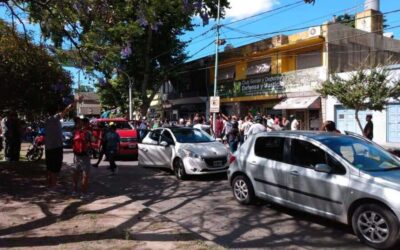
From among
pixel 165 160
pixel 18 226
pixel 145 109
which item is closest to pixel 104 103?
pixel 145 109

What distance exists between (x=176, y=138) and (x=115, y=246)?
7940 millimetres

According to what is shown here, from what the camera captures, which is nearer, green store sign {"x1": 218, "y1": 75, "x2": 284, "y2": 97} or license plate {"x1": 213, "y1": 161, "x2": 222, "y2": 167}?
license plate {"x1": 213, "y1": 161, "x2": 222, "y2": 167}

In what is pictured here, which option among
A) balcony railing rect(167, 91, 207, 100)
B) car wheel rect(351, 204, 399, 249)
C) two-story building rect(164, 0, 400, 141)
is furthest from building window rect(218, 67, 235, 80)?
car wheel rect(351, 204, 399, 249)

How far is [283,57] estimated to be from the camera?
3002 centimetres

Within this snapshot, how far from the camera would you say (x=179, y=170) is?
42.5ft

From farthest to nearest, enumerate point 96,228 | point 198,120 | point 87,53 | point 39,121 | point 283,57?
point 283,57
point 198,120
point 39,121
point 87,53
point 96,228

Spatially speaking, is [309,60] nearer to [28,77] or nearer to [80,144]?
[28,77]

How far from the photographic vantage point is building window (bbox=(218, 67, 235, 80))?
115ft

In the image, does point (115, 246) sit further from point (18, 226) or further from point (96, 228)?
point (18, 226)

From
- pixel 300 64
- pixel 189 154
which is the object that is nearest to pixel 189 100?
pixel 300 64

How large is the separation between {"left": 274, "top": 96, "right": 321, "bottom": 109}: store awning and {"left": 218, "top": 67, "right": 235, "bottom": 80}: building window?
20.2 feet

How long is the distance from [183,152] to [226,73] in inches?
926

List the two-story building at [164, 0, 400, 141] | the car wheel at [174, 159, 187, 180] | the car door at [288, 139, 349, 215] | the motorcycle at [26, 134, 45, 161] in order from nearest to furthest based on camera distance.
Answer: the car door at [288, 139, 349, 215]
the car wheel at [174, 159, 187, 180]
the motorcycle at [26, 134, 45, 161]
the two-story building at [164, 0, 400, 141]

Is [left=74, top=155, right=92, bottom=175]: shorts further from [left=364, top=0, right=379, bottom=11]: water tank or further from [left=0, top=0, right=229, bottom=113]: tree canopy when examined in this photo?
[left=364, top=0, right=379, bottom=11]: water tank
